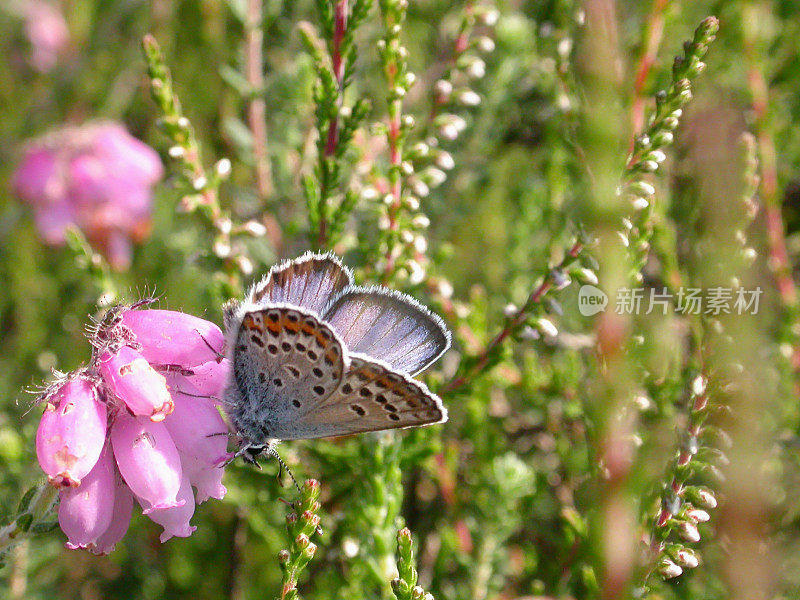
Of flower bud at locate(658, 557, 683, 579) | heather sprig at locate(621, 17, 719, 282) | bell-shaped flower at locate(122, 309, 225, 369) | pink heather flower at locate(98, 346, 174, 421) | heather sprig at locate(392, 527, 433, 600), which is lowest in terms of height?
heather sprig at locate(392, 527, 433, 600)

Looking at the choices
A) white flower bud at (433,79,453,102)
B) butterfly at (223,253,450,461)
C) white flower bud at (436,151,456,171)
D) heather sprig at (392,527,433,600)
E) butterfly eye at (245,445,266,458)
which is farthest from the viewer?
white flower bud at (433,79,453,102)

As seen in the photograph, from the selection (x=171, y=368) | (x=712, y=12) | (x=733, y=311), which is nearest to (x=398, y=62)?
(x=171, y=368)

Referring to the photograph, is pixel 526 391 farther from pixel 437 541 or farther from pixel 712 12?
pixel 712 12

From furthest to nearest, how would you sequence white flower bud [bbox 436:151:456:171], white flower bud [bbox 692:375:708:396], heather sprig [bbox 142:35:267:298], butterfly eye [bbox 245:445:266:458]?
white flower bud [bbox 436:151:456:171], heather sprig [bbox 142:35:267:298], butterfly eye [bbox 245:445:266:458], white flower bud [bbox 692:375:708:396]

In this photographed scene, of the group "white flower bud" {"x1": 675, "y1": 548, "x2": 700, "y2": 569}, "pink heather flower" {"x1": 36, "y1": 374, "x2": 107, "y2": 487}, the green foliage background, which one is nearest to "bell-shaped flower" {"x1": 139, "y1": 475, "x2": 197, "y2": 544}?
"pink heather flower" {"x1": 36, "y1": 374, "x2": 107, "y2": 487}

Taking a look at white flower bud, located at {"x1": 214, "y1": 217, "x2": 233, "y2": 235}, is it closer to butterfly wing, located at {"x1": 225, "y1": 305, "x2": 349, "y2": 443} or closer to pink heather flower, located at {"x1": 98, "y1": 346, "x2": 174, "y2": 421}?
butterfly wing, located at {"x1": 225, "y1": 305, "x2": 349, "y2": 443}

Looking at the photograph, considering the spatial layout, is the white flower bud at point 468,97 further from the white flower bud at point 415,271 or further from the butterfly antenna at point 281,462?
the butterfly antenna at point 281,462
